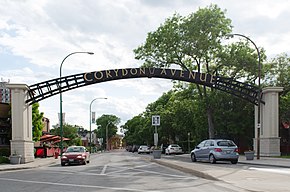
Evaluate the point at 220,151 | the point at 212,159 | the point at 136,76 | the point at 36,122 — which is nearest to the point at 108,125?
the point at 36,122

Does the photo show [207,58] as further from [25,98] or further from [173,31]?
[25,98]

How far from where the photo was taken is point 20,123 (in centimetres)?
2975

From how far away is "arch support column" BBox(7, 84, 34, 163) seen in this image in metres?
29.4

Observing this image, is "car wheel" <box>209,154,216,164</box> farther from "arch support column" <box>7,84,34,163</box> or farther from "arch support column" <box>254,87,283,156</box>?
"arch support column" <box>7,84,34,163</box>

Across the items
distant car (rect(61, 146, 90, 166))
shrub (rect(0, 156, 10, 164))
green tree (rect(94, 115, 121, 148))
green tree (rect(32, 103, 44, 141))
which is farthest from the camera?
green tree (rect(94, 115, 121, 148))

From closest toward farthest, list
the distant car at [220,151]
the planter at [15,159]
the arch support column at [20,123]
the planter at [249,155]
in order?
the distant car at [220,151]
the planter at [249,155]
the planter at [15,159]
the arch support column at [20,123]

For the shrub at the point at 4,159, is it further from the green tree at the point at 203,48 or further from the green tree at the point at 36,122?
the green tree at the point at 203,48

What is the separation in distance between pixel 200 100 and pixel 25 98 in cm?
1896

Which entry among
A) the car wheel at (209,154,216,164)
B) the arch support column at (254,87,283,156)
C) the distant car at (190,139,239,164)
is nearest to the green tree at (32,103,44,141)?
the distant car at (190,139,239,164)

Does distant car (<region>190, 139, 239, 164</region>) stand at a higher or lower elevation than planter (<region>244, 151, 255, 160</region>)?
higher

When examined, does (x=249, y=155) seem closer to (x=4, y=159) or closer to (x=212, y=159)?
(x=212, y=159)

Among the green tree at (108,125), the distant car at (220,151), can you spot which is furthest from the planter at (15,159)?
the green tree at (108,125)

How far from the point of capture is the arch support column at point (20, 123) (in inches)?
1156

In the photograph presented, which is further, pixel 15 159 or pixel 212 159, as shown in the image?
pixel 15 159
